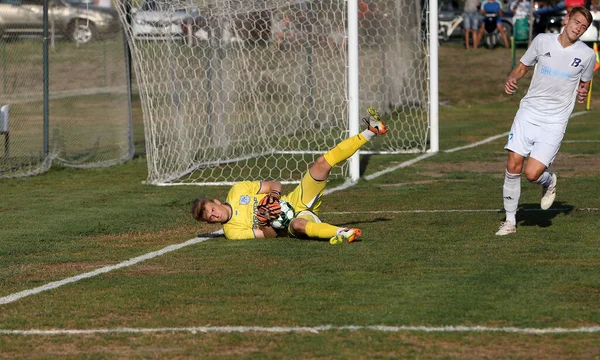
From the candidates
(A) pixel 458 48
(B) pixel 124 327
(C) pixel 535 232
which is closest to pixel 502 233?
(C) pixel 535 232

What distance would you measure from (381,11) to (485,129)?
14.8ft

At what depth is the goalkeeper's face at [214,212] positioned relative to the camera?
9516 mm

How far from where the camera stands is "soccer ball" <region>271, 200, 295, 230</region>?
9.80 metres

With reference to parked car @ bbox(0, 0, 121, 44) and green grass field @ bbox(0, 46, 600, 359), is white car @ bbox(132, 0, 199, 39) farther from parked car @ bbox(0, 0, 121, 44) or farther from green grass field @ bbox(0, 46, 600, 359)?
green grass field @ bbox(0, 46, 600, 359)

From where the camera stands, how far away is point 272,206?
9797 mm

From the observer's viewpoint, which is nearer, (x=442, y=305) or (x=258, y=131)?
(x=442, y=305)

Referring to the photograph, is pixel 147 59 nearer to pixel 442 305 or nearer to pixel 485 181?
pixel 485 181

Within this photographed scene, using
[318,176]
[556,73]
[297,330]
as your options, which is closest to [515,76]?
[556,73]

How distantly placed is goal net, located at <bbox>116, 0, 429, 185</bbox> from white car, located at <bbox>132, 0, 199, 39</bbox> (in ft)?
0.05

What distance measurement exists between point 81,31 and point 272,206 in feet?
28.1

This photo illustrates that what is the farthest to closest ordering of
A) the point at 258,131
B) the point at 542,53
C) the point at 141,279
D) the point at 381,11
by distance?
the point at 381,11
the point at 258,131
the point at 542,53
the point at 141,279

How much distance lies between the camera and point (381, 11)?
779 inches

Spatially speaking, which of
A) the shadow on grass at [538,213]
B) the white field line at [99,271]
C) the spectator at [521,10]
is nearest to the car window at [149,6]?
the white field line at [99,271]

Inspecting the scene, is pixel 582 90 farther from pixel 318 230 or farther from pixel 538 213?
pixel 318 230
